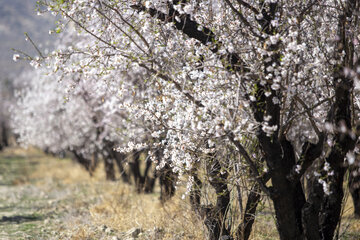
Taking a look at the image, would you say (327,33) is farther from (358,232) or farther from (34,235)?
(34,235)

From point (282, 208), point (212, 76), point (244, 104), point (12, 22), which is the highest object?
point (12, 22)

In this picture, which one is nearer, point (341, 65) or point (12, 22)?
point (341, 65)

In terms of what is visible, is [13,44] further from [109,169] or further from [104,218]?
[104,218]

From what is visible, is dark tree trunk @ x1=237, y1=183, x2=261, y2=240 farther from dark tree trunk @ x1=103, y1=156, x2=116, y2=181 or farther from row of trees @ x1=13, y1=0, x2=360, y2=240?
dark tree trunk @ x1=103, y1=156, x2=116, y2=181

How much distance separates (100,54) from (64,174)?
18087mm

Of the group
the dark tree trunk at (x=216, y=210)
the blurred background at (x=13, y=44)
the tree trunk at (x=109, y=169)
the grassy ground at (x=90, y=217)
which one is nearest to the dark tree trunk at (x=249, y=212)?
the dark tree trunk at (x=216, y=210)

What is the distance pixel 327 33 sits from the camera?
5582 mm

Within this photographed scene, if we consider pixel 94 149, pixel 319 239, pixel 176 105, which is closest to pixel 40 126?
pixel 94 149

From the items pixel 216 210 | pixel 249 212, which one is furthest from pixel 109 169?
pixel 249 212

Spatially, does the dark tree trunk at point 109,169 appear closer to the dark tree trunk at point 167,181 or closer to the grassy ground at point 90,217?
the grassy ground at point 90,217

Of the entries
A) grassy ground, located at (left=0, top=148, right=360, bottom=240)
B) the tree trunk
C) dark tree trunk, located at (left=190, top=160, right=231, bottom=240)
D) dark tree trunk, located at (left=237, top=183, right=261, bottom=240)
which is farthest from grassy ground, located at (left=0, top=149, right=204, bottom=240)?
the tree trunk

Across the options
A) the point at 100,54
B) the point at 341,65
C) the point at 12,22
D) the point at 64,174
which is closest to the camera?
the point at 341,65

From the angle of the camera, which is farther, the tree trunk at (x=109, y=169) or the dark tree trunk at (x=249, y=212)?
the tree trunk at (x=109, y=169)

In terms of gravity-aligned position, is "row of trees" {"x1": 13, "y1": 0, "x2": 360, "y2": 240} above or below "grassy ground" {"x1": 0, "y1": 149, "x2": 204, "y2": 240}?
above
